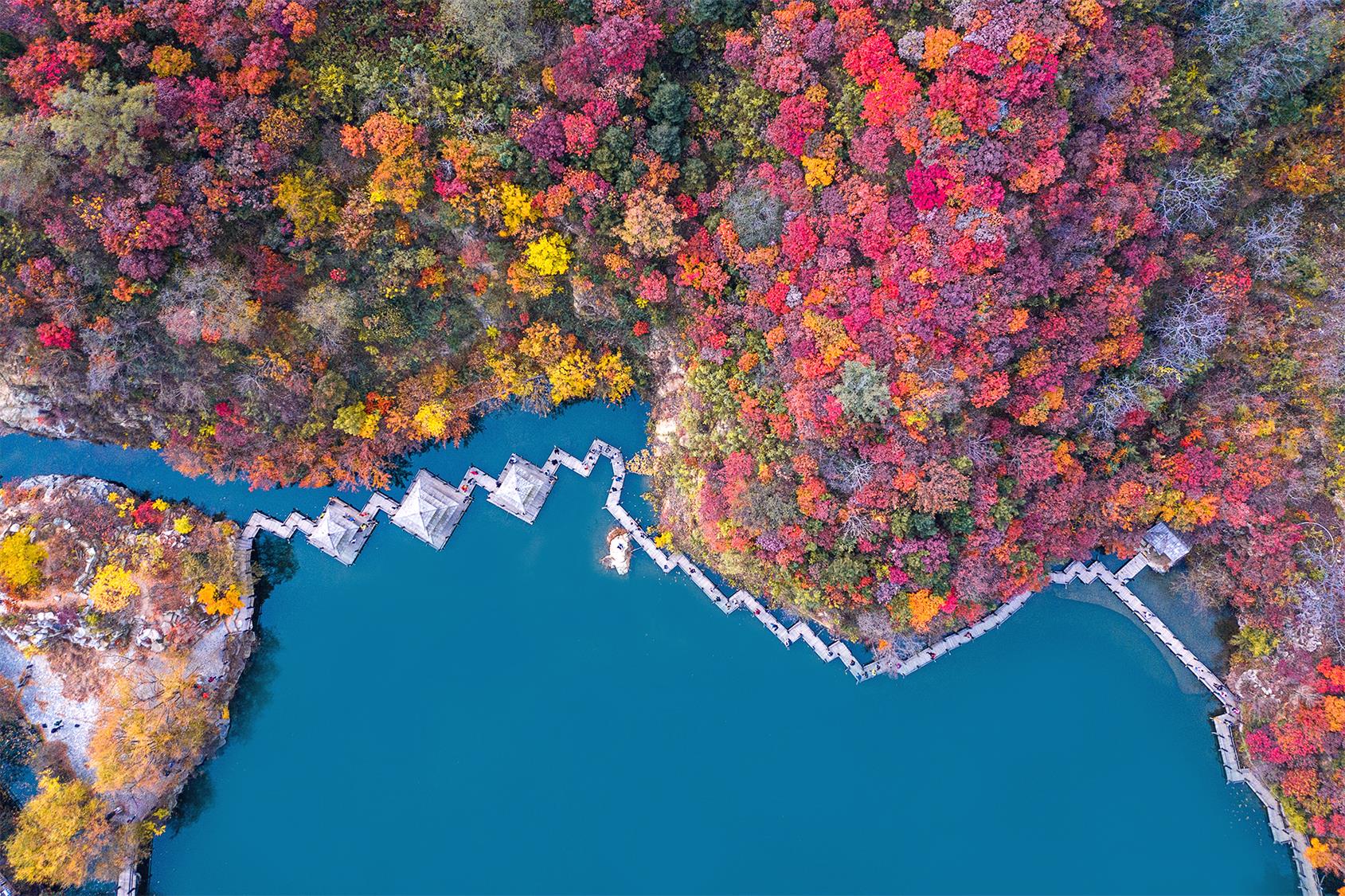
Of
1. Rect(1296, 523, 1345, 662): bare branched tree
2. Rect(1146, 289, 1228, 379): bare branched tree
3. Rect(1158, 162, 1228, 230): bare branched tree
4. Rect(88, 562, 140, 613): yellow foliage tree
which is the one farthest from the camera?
Rect(88, 562, 140, 613): yellow foliage tree

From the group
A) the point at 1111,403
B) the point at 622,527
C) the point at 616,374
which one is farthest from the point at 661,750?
the point at 1111,403

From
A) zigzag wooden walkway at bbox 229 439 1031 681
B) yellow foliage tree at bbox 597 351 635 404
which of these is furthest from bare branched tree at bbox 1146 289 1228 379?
yellow foliage tree at bbox 597 351 635 404

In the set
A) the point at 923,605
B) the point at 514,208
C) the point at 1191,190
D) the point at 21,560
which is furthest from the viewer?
the point at 21,560

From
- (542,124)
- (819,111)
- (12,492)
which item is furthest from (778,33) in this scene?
(12,492)

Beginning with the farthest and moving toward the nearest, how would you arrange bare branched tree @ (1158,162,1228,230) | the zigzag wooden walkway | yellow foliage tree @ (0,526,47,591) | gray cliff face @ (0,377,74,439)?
1. the zigzag wooden walkway
2. gray cliff face @ (0,377,74,439)
3. yellow foliage tree @ (0,526,47,591)
4. bare branched tree @ (1158,162,1228,230)

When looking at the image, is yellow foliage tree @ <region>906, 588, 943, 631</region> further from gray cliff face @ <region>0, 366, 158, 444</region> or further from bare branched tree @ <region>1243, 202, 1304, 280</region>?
gray cliff face @ <region>0, 366, 158, 444</region>

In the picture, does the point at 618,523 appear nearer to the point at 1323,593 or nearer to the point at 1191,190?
the point at 1191,190

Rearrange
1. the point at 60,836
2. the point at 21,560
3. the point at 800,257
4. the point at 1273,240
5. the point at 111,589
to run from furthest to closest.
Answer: the point at 111,589
the point at 21,560
the point at 60,836
the point at 1273,240
the point at 800,257
